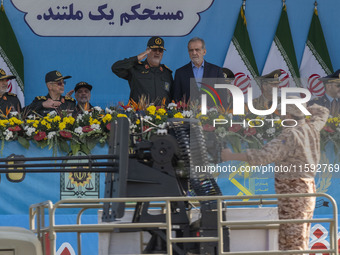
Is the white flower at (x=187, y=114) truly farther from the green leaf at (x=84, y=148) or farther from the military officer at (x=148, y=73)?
the military officer at (x=148, y=73)

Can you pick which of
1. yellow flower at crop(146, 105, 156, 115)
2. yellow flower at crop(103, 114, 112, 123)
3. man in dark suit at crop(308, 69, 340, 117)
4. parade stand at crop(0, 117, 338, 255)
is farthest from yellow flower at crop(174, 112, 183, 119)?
parade stand at crop(0, 117, 338, 255)

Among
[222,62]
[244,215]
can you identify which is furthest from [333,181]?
[222,62]

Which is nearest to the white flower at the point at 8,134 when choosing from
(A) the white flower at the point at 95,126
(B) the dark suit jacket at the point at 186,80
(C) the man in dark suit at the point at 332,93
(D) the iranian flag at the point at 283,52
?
(A) the white flower at the point at 95,126

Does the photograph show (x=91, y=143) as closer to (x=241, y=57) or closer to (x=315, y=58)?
(x=241, y=57)

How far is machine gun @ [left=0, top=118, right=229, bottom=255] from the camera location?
539 cm

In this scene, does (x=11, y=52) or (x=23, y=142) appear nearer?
(x=23, y=142)

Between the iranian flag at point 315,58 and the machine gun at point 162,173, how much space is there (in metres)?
9.62

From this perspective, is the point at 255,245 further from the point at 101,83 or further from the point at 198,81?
the point at 101,83

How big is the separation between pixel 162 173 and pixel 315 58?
10.1m

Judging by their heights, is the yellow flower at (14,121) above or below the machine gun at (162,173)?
above

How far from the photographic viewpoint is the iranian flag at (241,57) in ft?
48.8

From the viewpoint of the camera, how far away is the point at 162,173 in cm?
552

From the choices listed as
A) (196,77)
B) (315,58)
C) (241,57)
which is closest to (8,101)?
(196,77)

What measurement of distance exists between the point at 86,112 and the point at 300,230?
4.28m
